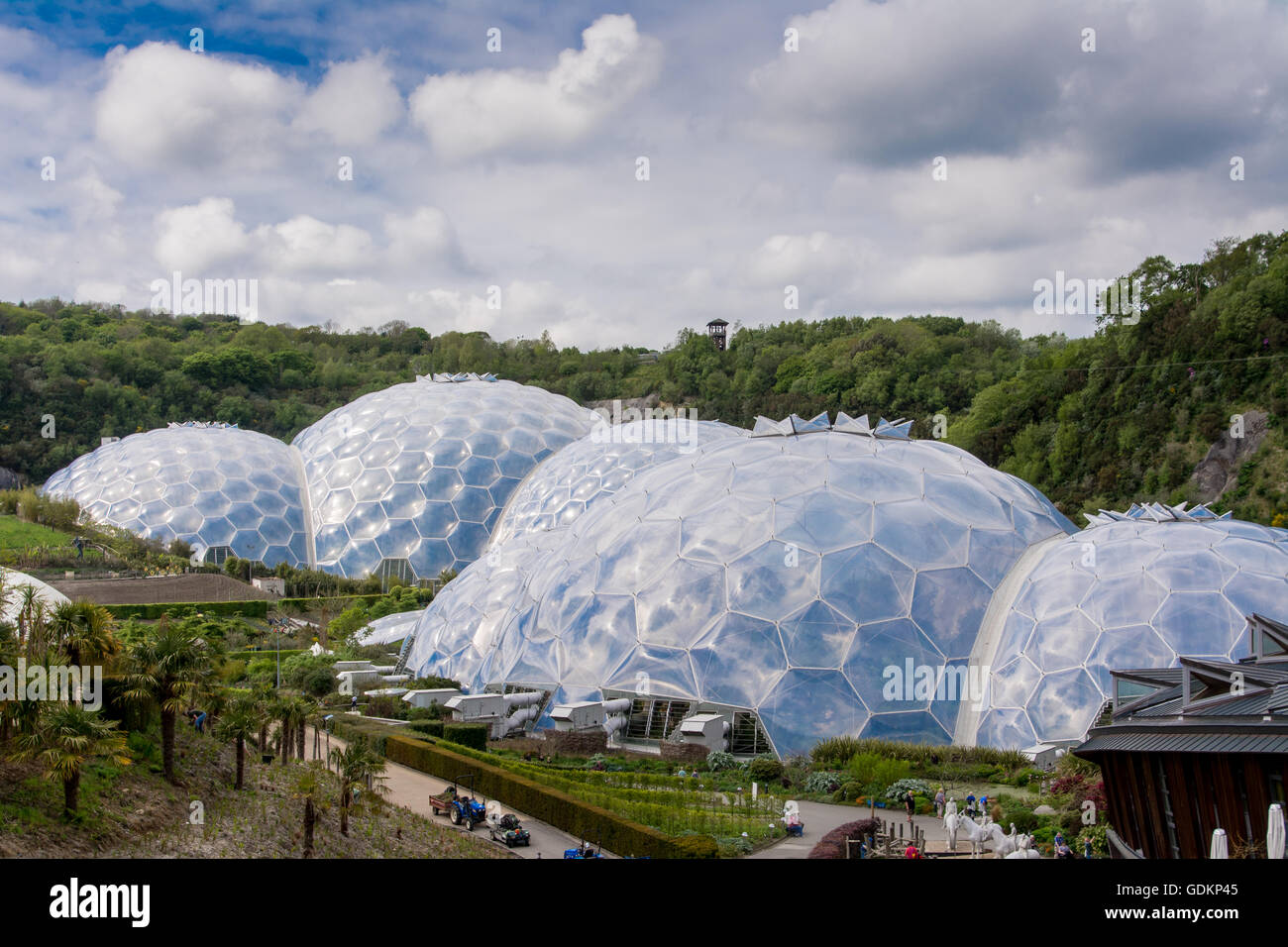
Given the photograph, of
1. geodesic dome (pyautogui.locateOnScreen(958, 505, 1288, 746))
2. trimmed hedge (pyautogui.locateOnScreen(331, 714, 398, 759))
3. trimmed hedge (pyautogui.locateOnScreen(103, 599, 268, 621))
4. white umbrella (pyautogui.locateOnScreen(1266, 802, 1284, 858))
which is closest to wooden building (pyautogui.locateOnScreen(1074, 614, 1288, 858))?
white umbrella (pyautogui.locateOnScreen(1266, 802, 1284, 858))

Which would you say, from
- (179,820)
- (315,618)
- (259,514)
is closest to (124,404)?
(259,514)

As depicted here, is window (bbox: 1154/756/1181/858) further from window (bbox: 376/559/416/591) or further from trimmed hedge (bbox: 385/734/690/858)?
window (bbox: 376/559/416/591)

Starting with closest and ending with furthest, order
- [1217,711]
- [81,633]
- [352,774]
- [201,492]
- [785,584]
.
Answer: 1. [1217,711]
2. [352,774]
3. [81,633]
4. [785,584]
5. [201,492]

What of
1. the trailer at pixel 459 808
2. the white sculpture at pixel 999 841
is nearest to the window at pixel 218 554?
the trailer at pixel 459 808

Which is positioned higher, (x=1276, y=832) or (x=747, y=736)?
(x=1276, y=832)

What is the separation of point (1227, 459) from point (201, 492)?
4544cm

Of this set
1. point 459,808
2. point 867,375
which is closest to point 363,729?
point 459,808

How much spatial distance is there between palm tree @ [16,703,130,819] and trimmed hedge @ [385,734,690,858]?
276 inches

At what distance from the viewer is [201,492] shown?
49406 millimetres

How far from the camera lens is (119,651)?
17734 mm

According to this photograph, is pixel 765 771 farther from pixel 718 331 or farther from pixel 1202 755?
pixel 718 331

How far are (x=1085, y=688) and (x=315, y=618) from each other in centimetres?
3049

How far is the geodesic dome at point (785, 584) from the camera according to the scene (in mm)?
22000
